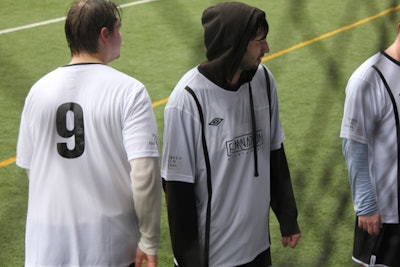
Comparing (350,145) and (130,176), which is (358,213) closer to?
(350,145)

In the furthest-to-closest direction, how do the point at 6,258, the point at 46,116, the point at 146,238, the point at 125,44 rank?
the point at 125,44 < the point at 6,258 < the point at 146,238 < the point at 46,116

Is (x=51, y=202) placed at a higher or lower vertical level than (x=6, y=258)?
higher

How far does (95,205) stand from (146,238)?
206mm

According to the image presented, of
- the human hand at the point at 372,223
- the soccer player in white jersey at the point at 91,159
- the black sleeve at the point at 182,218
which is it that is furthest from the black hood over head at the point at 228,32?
the human hand at the point at 372,223

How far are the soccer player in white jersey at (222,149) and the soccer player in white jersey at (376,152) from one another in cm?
38

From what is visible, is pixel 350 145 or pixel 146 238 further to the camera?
pixel 350 145

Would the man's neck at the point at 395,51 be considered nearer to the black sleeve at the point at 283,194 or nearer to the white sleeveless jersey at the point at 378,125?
the white sleeveless jersey at the point at 378,125

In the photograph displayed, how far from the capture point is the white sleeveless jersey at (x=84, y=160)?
243cm

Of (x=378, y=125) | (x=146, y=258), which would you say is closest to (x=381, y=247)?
(x=378, y=125)

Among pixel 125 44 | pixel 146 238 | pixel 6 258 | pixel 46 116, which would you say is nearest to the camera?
pixel 46 116

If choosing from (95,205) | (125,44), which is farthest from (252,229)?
(125,44)

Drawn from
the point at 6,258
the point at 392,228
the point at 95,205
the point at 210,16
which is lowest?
the point at 6,258

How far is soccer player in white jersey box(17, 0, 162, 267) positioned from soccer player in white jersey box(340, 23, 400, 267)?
82 centimetres

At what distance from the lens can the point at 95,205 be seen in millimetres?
2516
